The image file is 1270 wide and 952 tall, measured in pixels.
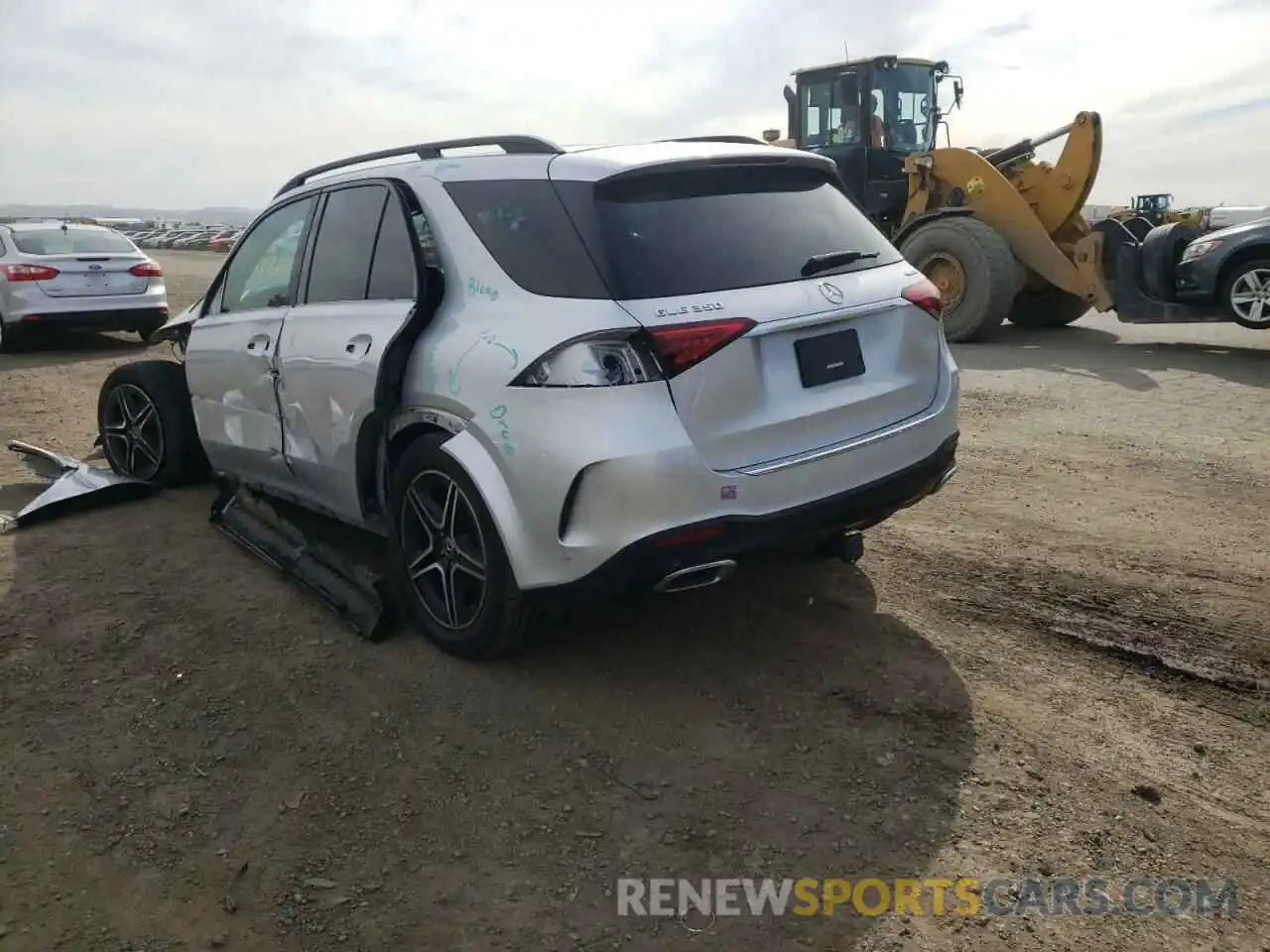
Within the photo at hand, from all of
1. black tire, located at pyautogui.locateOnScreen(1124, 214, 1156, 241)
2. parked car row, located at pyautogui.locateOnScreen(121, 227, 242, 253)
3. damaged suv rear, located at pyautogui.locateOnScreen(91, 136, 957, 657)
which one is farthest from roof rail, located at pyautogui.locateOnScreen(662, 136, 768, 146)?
parked car row, located at pyautogui.locateOnScreen(121, 227, 242, 253)

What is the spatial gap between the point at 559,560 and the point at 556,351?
65 centimetres

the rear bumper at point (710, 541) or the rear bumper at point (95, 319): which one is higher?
the rear bumper at point (95, 319)

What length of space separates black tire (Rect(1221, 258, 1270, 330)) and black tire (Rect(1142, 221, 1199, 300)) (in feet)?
1.73

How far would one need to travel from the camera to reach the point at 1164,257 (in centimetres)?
1009

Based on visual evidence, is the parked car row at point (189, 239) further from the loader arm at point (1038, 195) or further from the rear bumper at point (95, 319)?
the loader arm at point (1038, 195)

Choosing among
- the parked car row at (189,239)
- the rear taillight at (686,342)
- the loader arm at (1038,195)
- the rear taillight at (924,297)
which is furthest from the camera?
the parked car row at (189,239)

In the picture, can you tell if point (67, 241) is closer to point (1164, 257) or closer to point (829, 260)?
point (829, 260)

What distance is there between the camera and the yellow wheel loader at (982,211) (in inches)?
416

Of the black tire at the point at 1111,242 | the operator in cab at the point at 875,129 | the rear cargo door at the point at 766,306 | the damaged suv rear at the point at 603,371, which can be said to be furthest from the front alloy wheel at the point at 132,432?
the operator in cab at the point at 875,129

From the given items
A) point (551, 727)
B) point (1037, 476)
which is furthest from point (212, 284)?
point (1037, 476)

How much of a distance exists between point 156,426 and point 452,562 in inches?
122

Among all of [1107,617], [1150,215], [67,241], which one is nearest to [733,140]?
[1107,617]

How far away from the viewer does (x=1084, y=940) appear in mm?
2352

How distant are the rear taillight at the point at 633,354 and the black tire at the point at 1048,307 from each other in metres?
9.92
